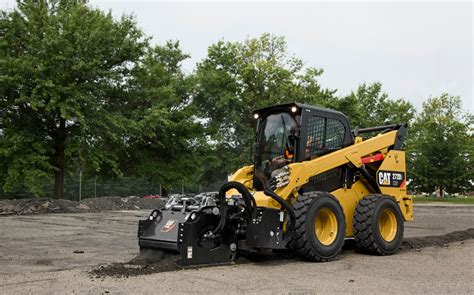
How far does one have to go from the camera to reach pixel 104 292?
574 centimetres

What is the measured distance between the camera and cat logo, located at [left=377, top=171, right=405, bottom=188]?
9788 mm

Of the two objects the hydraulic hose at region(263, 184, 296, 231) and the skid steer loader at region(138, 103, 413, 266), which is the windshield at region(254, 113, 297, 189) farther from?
the hydraulic hose at region(263, 184, 296, 231)

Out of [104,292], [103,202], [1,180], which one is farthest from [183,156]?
[104,292]

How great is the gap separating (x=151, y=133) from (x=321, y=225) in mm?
18605

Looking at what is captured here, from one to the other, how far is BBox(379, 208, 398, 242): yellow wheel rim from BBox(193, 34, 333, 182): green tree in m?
27.0

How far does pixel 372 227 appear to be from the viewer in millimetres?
8914

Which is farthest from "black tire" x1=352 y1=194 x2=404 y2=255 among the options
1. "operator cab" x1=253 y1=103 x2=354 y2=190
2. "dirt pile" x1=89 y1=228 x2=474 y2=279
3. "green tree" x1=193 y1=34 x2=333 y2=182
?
"green tree" x1=193 y1=34 x2=333 y2=182

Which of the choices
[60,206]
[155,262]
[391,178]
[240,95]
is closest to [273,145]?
[391,178]

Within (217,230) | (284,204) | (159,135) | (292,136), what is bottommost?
(217,230)

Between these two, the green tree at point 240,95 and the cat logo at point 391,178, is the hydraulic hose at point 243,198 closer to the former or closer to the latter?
the cat logo at point 391,178

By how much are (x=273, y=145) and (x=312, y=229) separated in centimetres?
184

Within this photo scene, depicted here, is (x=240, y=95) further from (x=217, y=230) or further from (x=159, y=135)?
(x=217, y=230)

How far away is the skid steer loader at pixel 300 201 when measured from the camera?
7.72 meters

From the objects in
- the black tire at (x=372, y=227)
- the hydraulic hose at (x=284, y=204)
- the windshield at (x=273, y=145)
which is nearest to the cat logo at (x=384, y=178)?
the black tire at (x=372, y=227)
